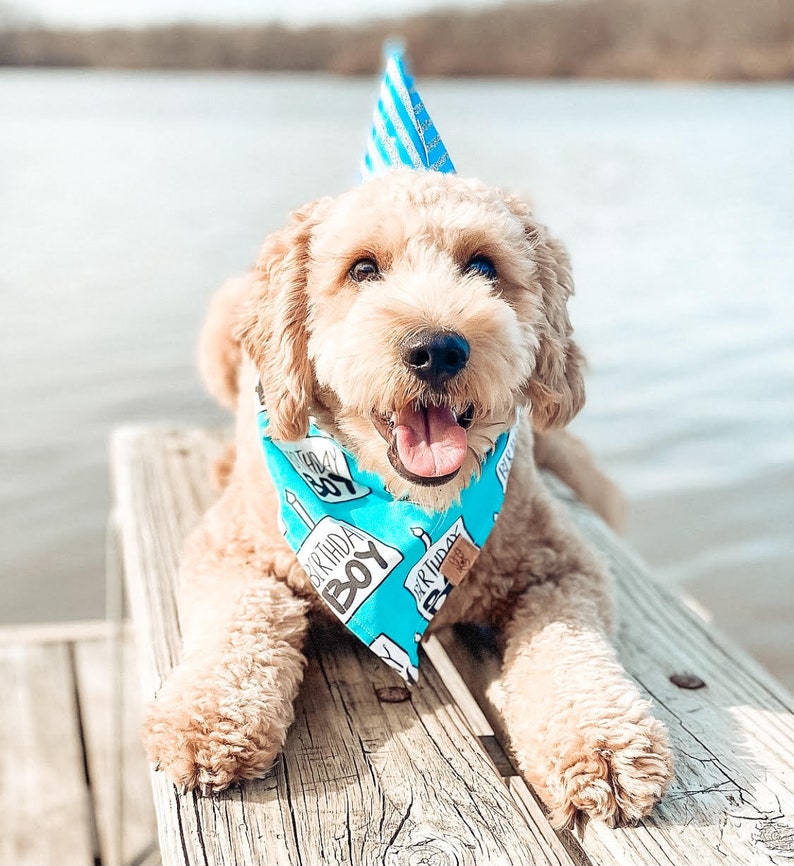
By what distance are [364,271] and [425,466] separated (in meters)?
0.55

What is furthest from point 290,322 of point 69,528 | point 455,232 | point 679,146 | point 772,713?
point 679,146

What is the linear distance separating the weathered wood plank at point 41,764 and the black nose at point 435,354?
107 inches

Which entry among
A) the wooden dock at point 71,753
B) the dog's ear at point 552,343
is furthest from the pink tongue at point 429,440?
the wooden dock at point 71,753

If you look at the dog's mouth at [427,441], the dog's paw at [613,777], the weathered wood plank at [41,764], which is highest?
the dog's mouth at [427,441]

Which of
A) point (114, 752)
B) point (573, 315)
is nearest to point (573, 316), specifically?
point (573, 315)

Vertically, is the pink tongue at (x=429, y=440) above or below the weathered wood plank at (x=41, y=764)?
above

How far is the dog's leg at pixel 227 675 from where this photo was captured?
6.24 ft

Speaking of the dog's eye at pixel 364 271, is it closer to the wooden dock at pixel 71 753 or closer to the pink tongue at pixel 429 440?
the pink tongue at pixel 429 440

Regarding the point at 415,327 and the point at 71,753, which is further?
the point at 71,753

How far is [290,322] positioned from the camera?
243 centimetres

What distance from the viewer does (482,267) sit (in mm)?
2432

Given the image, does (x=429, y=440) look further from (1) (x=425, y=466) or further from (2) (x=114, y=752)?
(2) (x=114, y=752)

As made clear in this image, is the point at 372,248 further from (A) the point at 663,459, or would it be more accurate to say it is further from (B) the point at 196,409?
(B) the point at 196,409

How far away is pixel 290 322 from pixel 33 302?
7.25m
